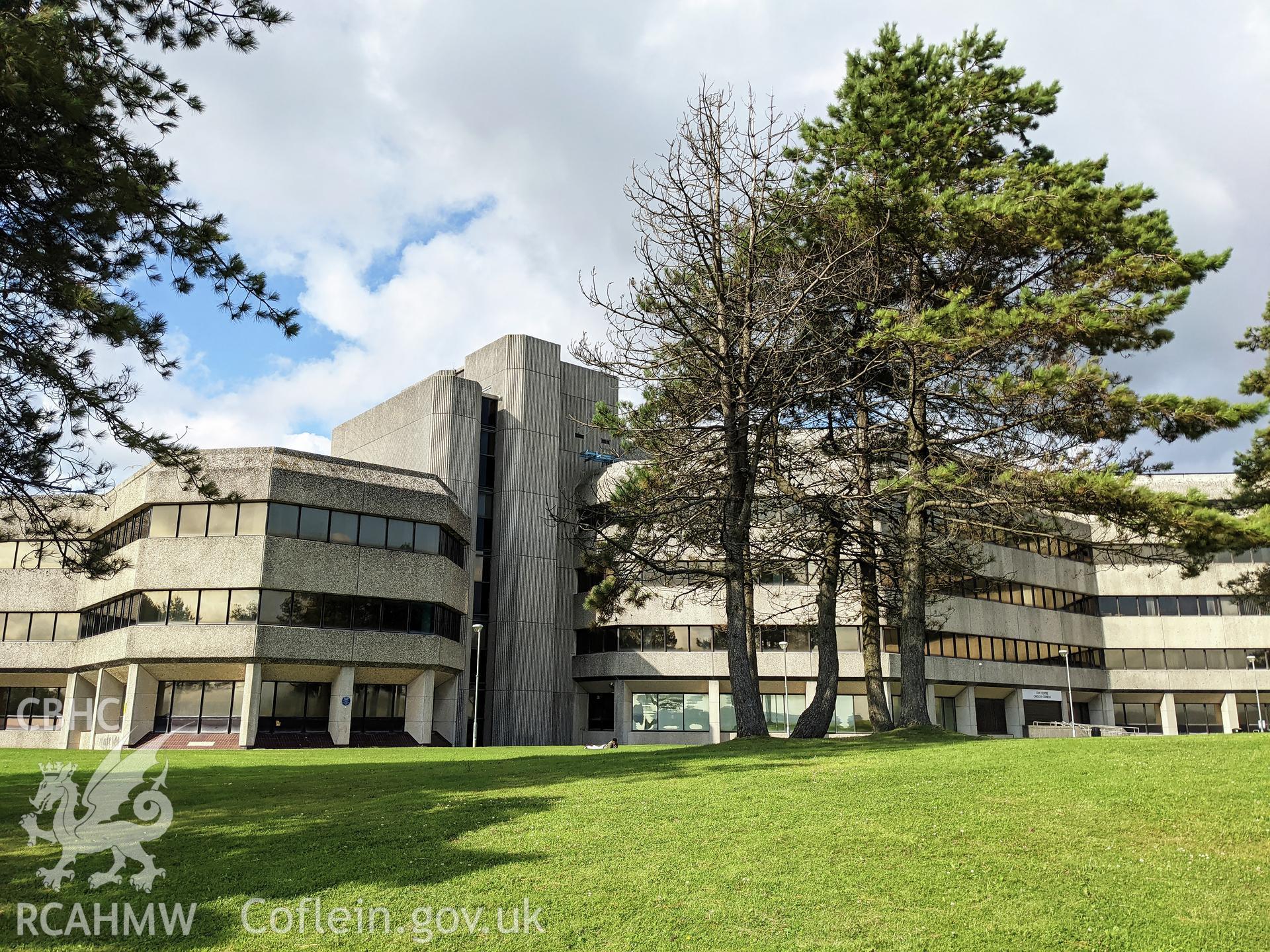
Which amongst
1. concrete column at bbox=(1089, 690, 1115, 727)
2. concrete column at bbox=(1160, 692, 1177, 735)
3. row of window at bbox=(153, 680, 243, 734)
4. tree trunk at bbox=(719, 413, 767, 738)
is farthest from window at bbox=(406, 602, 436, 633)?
concrete column at bbox=(1160, 692, 1177, 735)

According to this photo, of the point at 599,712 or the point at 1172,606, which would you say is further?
the point at 1172,606

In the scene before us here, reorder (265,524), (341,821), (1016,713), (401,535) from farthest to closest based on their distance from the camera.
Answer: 1. (1016,713)
2. (401,535)
3. (265,524)
4. (341,821)

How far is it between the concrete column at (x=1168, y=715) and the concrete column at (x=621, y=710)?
113 ft

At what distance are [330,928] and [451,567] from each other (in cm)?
3531

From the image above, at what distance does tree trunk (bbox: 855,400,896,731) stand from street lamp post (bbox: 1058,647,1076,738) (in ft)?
108

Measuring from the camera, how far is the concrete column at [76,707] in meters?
42.8

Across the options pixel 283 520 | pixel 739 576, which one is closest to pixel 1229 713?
pixel 739 576

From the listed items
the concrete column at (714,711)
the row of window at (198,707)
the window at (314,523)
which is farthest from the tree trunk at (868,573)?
the concrete column at (714,711)

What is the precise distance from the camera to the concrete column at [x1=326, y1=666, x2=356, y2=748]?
127 feet

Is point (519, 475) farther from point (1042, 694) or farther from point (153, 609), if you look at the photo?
point (1042, 694)

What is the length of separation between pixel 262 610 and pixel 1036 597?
44487 millimetres

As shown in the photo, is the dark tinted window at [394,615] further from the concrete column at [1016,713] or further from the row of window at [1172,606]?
the row of window at [1172,606]

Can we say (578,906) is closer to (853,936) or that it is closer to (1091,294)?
(853,936)

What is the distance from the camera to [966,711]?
53812mm
